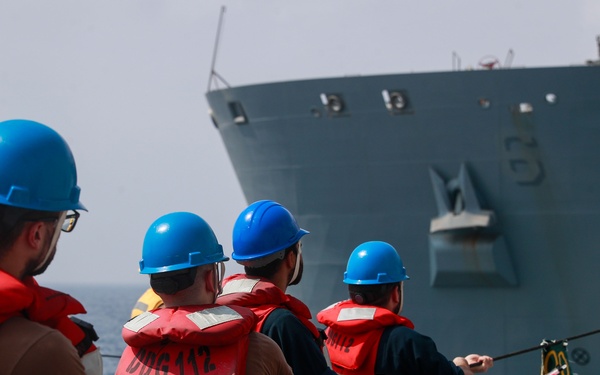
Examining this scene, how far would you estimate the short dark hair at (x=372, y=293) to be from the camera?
3.80 m

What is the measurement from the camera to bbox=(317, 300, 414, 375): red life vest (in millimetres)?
3535

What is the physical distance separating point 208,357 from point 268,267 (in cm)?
88

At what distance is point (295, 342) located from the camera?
9.48ft

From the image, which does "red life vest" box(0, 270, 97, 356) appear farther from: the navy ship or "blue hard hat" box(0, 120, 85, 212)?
the navy ship

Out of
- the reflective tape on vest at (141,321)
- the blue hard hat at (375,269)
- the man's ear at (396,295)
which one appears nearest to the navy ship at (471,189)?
the blue hard hat at (375,269)

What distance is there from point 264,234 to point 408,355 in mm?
757

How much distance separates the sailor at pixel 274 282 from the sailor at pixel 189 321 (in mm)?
347

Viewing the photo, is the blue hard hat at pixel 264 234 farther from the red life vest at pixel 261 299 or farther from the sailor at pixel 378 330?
the sailor at pixel 378 330

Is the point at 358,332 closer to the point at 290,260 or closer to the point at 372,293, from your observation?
the point at 372,293

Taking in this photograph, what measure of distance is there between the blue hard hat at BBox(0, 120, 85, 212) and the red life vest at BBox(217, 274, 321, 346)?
1124mm

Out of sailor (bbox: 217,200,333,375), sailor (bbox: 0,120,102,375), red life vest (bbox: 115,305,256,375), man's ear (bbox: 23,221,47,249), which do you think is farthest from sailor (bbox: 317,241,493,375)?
man's ear (bbox: 23,221,47,249)

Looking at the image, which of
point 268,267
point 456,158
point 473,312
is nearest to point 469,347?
point 473,312

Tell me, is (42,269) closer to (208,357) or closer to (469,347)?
(208,357)

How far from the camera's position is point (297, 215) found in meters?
12.9
